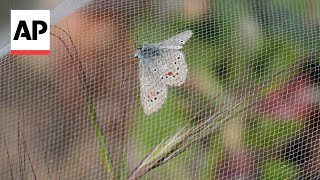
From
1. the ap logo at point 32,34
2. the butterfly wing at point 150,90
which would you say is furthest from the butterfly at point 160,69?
the ap logo at point 32,34

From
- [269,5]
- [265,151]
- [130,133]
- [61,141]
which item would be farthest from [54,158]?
[269,5]

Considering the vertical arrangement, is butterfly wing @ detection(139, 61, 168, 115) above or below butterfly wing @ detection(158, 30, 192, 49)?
below

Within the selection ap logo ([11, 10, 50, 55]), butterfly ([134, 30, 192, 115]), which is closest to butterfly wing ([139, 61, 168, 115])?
butterfly ([134, 30, 192, 115])

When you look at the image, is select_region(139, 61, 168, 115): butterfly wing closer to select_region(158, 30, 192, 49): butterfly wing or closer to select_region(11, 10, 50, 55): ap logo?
select_region(158, 30, 192, 49): butterfly wing

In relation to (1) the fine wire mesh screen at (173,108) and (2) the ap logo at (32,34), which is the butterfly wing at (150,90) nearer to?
(1) the fine wire mesh screen at (173,108)

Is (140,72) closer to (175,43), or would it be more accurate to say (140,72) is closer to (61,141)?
(175,43)

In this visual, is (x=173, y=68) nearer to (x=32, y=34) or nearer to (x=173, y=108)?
(x=173, y=108)

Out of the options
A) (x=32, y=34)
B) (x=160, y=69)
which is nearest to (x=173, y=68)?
(x=160, y=69)
